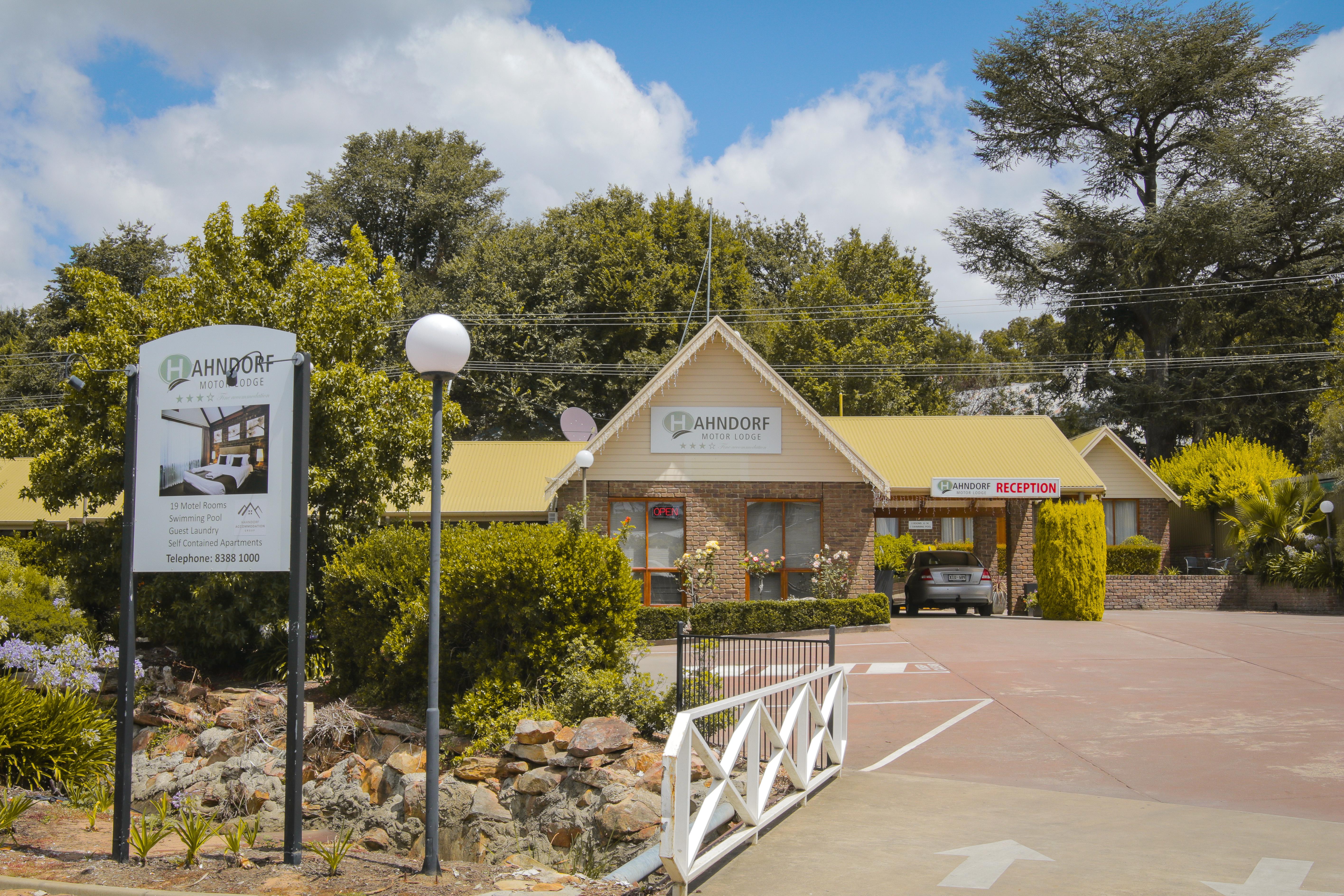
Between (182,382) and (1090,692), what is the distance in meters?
11.1

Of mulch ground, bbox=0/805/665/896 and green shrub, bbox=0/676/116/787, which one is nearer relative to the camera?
mulch ground, bbox=0/805/665/896

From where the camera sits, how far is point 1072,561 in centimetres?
2320

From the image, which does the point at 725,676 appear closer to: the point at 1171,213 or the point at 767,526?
the point at 767,526

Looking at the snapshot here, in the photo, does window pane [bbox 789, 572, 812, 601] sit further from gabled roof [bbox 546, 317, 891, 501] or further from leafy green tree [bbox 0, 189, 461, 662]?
leafy green tree [bbox 0, 189, 461, 662]

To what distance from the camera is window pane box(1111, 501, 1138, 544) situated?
31688 millimetres

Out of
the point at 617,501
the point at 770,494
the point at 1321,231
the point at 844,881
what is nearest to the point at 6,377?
the point at 617,501

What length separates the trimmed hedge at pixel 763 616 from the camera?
66.5 ft

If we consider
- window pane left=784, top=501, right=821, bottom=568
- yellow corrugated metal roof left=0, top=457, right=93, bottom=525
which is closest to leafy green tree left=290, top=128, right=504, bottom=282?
yellow corrugated metal roof left=0, top=457, right=93, bottom=525

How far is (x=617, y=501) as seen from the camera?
22.6 meters

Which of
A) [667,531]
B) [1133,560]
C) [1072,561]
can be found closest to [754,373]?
[667,531]

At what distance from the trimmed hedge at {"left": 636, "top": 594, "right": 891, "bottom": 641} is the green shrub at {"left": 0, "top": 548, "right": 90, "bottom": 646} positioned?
9900 millimetres

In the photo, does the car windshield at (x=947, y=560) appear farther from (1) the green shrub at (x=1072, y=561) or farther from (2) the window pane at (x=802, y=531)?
(2) the window pane at (x=802, y=531)

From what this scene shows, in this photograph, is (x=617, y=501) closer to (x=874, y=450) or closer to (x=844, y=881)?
(x=874, y=450)

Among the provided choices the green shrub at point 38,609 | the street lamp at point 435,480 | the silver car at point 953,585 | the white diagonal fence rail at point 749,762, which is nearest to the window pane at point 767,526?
the silver car at point 953,585
